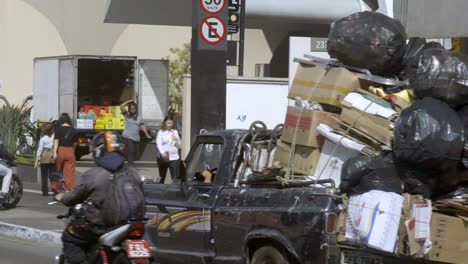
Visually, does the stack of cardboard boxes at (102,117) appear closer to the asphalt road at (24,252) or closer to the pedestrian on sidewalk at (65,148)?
the pedestrian on sidewalk at (65,148)

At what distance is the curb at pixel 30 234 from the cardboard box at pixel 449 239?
7.18 metres

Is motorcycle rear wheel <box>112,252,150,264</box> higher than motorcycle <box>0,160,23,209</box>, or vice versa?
motorcycle rear wheel <box>112,252,150,264</box>

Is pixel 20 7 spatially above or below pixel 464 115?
above

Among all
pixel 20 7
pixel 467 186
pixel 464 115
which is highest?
pixel 20 7

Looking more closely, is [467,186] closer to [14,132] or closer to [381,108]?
[381,108]

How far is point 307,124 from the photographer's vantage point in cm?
779

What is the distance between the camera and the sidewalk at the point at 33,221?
13094 millimetres

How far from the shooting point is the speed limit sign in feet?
45.1

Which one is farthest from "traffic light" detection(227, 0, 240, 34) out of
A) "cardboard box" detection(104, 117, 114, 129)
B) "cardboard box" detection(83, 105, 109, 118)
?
"cardboard box" detection(83, 105, 109, 118)

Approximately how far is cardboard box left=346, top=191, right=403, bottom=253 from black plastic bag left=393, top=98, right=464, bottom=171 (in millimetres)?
346

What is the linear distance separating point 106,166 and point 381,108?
2.36m

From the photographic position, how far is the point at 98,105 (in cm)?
3061

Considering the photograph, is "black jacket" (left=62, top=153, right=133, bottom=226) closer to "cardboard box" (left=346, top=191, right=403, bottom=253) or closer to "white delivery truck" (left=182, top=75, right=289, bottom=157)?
"cardboard box" (left=346, top=191, right=403, bottom=253)

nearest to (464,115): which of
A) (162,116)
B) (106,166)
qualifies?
(106,166)
